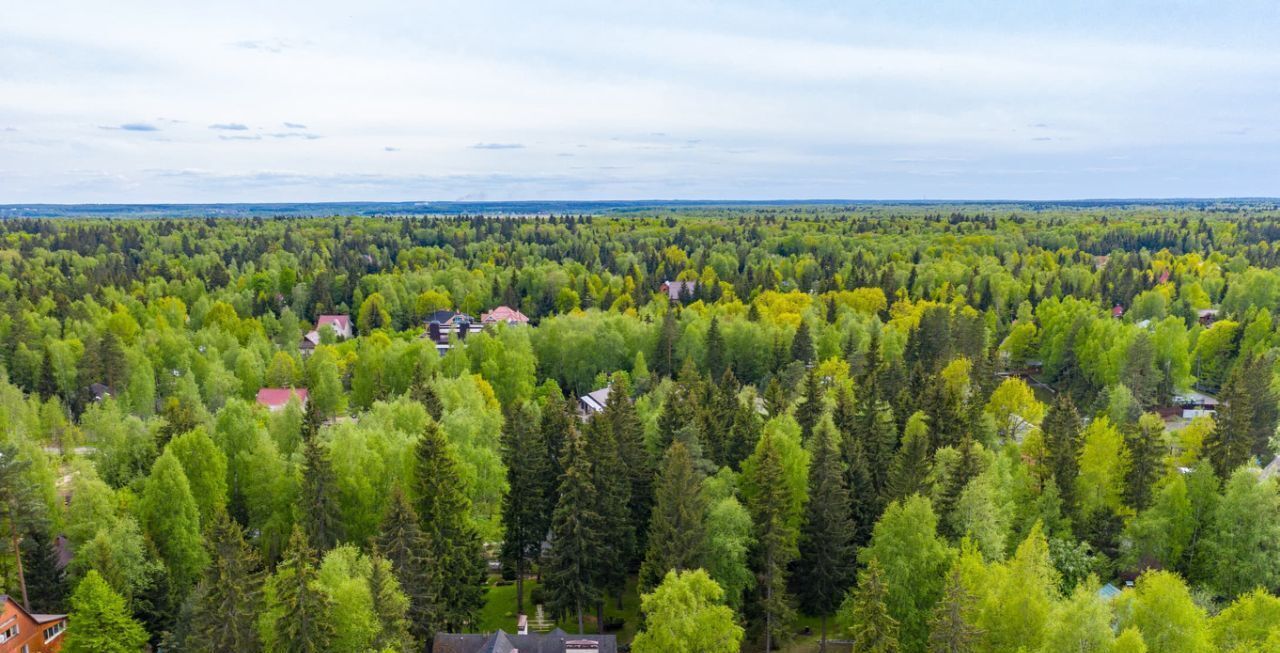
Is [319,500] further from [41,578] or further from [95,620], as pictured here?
[41,578]

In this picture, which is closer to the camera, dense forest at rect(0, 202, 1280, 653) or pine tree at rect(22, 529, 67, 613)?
dense forest at rect(0, 202, 1280, 653)

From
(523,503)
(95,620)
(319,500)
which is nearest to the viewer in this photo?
(95,620)

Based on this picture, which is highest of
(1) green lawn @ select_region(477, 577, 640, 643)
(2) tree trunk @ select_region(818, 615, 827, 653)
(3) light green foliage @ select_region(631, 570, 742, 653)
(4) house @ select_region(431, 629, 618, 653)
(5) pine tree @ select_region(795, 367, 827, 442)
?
(5) pine tree @ select_region(795, 367, 827, 442)

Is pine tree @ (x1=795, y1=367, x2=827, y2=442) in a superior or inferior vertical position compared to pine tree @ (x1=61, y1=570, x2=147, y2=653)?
superior

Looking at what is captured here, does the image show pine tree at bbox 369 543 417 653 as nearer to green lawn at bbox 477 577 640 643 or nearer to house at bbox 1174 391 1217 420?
green lawn at bbox 477 577 640 643

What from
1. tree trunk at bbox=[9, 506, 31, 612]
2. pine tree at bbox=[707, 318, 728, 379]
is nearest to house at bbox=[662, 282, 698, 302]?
pine tree at bbox=[707, 318, 728, 379]

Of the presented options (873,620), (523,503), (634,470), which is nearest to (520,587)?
(523,503)
